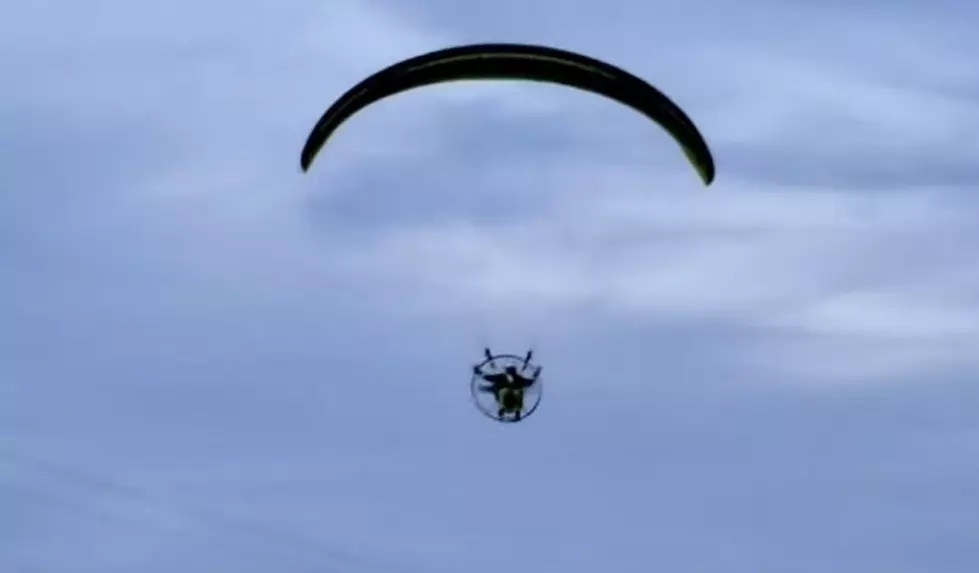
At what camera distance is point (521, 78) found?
1791 inches

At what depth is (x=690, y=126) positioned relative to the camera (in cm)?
4581

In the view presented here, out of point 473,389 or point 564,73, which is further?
point 473,389

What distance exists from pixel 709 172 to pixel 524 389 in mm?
8255

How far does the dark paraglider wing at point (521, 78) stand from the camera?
44500 mm

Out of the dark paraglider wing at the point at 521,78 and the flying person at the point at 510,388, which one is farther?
the flying person at the point at 510,388

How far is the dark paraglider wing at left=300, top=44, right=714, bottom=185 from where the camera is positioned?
1752 inches

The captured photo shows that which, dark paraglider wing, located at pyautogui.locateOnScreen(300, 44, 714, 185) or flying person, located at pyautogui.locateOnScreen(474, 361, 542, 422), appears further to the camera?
flying person, located at pyautogui.locateOnScreen(474, 361, 542, 422)

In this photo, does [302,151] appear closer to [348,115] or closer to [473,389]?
[348,115]

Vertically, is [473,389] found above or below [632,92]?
below

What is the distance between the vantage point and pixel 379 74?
45.4 m

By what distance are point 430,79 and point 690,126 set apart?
5299mm

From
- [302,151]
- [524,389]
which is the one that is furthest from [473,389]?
[302,151]

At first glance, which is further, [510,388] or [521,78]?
[510,388]

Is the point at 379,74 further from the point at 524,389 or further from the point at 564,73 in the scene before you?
the point at 524,389
